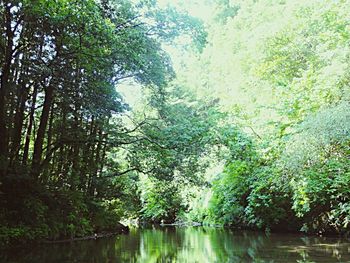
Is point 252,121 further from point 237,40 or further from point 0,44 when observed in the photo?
point 0,44

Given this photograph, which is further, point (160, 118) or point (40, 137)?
point (160, 118)

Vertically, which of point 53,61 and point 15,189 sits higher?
point 53,61

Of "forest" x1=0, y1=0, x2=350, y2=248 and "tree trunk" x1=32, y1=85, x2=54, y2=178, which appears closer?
"forest" x1=0, y1=0, x2=350, y2=248

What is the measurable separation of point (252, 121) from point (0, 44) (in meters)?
10.1

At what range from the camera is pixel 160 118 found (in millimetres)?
13484

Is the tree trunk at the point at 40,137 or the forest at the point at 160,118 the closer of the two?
the forest at the point at 160,118

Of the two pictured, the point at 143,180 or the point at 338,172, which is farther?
the point at 143,180

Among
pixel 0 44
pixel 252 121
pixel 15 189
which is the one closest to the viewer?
pixel 0 44

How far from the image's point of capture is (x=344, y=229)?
11523mm

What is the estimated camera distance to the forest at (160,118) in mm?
8305

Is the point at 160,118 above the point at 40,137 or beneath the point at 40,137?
above

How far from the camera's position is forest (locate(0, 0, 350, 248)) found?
8.30 metres

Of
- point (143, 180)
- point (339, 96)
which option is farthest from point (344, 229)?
point (143, 180)

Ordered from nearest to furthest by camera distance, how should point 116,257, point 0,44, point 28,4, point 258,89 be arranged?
point 28,4 < point 116,257 < point 0,44 < point 258,89
